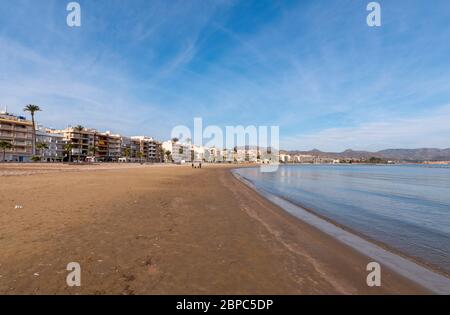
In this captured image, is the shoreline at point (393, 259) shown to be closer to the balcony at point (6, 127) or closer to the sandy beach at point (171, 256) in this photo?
the sandy beach at point (171, 256)

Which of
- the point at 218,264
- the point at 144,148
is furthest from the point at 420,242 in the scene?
the point at 144,148

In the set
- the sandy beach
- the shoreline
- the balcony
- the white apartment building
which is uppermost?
the balcony

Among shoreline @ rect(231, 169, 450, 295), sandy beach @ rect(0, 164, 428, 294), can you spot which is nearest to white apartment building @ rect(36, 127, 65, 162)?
sandy beach @ rect(0, 164, 428, 294)

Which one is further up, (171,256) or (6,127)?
(6,127)

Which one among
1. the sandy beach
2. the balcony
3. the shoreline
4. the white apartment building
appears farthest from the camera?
the white apartment building

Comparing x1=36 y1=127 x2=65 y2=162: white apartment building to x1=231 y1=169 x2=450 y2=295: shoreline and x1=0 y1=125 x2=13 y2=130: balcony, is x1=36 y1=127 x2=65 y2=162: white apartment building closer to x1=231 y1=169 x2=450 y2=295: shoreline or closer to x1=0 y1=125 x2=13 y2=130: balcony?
x1=0 y1=125 x2=13 y2=130: balcony

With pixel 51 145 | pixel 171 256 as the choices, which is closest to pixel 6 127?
pixel 51 145

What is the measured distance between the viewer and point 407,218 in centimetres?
1410

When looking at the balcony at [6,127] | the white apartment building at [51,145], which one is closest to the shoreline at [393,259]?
the balcony at [6,127]

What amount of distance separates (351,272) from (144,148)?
17568cm

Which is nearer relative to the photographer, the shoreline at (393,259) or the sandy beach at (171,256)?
the sandy beach at (171,256)

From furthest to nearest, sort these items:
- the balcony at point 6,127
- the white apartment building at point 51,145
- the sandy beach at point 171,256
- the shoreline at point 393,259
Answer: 1. the white apartment building at point 51,145
2. the balcony at point 6,127
3. the shoreline at point 393,259
4. the sandy beach at point 171,256

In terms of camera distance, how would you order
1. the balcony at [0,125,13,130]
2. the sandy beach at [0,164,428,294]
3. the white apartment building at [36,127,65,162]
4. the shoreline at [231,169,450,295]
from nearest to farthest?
the sandy beach at [0,164,428,294] → the shoreline at [231,169,450,295] → the balcony at [0,125,13,130] → the white apartment building at [36,127,65,162]

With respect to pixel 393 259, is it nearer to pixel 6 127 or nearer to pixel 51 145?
pixel 6 127
